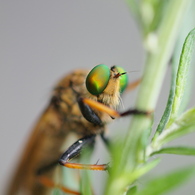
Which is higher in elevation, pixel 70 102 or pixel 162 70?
pixel 162 70

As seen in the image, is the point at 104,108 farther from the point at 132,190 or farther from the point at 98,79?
the point at 132,190

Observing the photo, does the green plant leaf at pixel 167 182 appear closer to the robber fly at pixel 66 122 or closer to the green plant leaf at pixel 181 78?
the green plant leaf at pixel 181 78

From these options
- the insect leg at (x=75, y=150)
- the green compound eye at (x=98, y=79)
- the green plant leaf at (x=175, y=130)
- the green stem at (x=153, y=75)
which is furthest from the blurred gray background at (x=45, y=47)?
the green plant leaf at (x=175, y=130)

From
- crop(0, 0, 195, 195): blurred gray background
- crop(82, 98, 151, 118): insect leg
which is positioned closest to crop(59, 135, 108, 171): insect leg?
crop(82, 98, 151, 118): insect leg

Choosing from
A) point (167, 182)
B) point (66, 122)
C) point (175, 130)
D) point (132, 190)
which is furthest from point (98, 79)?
point (167, 182)

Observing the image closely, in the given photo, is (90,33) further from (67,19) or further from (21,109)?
(21,109)

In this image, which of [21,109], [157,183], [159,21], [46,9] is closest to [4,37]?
[46,9]
